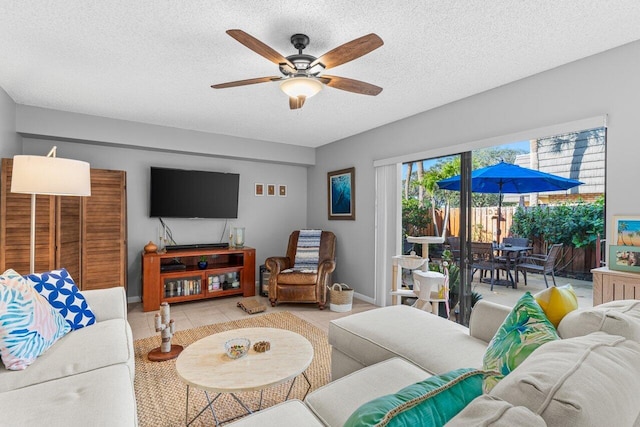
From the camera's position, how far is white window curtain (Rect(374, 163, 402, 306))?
4105 mm

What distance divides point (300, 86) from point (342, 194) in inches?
111

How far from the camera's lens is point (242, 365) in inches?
68.6

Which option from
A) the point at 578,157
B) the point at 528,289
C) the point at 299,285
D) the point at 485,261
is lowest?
the point at 299,285

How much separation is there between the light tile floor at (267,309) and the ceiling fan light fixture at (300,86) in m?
2.41

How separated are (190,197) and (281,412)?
3.89 meters

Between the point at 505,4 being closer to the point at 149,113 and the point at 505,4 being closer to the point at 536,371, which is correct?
the point at 536,371

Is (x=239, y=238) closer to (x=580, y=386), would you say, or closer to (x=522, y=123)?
(x=522, y=123)

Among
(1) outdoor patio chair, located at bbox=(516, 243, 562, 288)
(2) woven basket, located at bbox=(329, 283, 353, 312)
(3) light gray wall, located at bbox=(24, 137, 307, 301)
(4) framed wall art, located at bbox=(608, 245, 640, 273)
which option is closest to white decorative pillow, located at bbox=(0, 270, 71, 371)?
(3) light gray wall, located at bbox=(24, 137, 307, 301)

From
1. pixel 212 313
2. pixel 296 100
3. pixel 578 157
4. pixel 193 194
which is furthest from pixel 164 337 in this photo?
pixel 578 157

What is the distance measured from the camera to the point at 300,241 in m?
4.89

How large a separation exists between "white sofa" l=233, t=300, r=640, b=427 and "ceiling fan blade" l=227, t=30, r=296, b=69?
174 centimetres

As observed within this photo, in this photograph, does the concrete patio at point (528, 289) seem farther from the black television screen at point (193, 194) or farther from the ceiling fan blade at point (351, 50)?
the black television screen at point (193, 194)

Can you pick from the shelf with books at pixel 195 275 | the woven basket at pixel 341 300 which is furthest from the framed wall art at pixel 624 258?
the shelf with books at pixel 195 275

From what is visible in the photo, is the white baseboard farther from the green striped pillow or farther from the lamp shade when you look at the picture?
the green striped pillow
